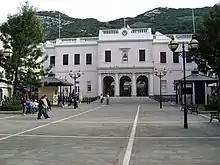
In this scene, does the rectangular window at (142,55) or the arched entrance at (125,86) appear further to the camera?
the arched entrance at (125,86)

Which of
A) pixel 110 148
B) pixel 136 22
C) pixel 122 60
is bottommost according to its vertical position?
pixel 110 148

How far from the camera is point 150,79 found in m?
72.7

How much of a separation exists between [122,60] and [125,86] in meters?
11.1

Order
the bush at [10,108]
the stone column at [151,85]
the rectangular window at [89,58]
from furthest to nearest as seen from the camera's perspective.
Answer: the rectangular window at [89,58] < the stone column at [151,85] < the bush at [10,108]

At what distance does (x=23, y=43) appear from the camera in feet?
119

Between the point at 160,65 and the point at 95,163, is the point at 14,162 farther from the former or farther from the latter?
the point at 160,65

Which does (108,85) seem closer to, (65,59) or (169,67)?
(65,59)

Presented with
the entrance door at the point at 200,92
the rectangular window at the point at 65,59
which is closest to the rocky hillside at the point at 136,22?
the rectangular window at the point at 65,59

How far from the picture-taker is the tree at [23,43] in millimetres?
36094

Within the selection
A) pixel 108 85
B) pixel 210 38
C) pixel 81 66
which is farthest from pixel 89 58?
pixel 210 38

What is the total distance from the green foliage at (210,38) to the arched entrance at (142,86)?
39.0 m

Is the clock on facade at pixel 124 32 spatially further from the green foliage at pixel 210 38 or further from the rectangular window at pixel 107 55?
the green foliage at pixel 210 38

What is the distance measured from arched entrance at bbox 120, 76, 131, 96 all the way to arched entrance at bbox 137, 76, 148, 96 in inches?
78.8

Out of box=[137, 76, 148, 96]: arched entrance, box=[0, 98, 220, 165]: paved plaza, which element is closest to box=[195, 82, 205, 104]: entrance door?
box=[0, 98, 220, 165]: paved plaza
